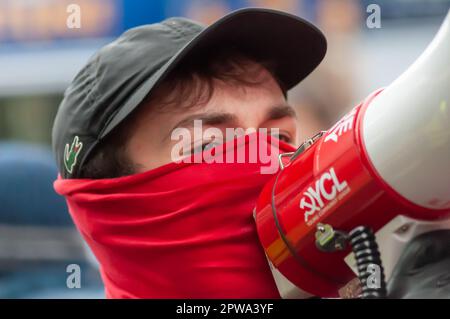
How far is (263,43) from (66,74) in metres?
4.52

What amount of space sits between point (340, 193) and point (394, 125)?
0.14 m

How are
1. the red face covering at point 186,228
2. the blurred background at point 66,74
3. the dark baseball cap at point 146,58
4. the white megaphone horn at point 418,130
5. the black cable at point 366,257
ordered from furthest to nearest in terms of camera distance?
the blurred background at point 66,74 < the dark baseball cap at point 146,58 < the red face covering at point 186,228 < the black cable at point 366,257 < the white megaphone horn at point 418,130

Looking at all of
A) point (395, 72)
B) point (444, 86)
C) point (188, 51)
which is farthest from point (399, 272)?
point (395, 72)

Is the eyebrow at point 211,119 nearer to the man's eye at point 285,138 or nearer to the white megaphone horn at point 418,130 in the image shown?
the man's eye at point 285,138

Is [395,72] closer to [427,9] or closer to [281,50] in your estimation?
[427,9]

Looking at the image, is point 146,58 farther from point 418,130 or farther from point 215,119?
point 418,130

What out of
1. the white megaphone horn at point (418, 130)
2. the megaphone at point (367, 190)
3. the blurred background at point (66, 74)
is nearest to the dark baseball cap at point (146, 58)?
the megaphone at point (367, 190)

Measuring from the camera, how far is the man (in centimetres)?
147

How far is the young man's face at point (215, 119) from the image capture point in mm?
1557

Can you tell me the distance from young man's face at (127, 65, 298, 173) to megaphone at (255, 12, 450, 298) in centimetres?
21

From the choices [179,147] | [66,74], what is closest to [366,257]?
[179,147]

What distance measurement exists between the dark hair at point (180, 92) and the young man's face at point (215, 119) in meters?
0.01

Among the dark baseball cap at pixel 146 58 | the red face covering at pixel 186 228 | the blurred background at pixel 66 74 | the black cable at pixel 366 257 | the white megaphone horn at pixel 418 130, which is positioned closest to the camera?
the white megaphone horn at pixel 418 130

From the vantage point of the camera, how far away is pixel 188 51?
1522 mm
